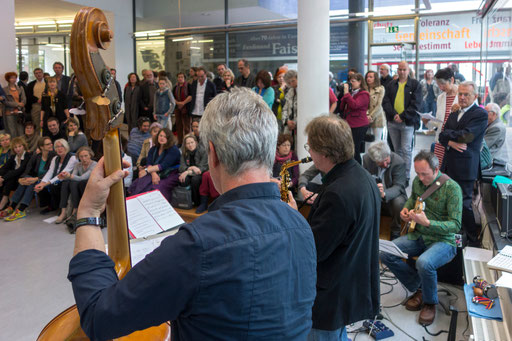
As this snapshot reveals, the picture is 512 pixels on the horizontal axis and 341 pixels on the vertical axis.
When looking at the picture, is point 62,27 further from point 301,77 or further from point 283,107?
point 301,77

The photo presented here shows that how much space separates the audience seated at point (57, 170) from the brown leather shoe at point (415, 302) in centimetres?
460

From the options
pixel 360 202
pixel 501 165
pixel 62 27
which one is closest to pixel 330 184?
pixel 360 202

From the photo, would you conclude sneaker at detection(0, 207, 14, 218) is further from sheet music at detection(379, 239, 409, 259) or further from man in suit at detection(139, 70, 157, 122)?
sheet music at detection(379, 239, 409, 259)

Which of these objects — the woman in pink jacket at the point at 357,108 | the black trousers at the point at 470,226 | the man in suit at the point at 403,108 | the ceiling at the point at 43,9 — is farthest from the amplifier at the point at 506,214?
the ceiling at the point at 43,9

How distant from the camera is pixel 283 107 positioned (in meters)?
6.36

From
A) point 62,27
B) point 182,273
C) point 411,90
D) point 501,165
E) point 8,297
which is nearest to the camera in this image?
point 182,273

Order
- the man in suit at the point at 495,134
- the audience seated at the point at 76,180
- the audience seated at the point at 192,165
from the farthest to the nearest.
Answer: the audience seated at the point at 76,180 < the audience seated at the point at 192,165 < the man in suit at the point at 495,134

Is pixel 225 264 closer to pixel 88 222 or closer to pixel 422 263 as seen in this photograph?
pixel 88 222

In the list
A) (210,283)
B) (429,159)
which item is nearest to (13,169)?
(429,159)

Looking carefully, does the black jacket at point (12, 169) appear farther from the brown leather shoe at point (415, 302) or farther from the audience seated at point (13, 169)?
the brown leather shoe at point (415, 302)

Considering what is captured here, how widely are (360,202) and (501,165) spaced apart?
12.9 ft

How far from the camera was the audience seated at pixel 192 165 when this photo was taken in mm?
5781

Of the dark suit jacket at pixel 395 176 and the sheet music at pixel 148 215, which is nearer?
the sheet music at pixel 148 215

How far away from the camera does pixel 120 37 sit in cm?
1112
